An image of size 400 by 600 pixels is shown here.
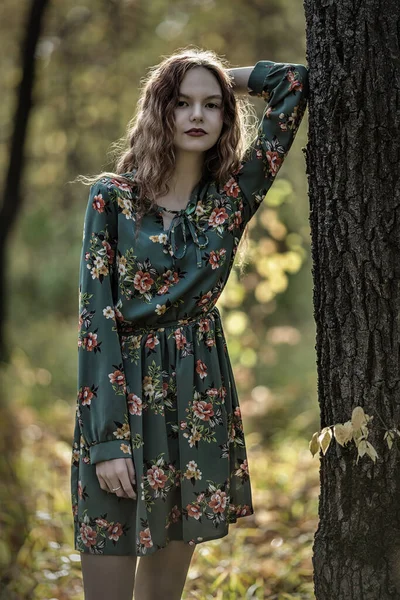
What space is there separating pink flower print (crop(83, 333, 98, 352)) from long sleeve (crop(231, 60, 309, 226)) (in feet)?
2.10

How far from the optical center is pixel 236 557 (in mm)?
3578

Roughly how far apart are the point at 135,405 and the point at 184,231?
0.53 meters

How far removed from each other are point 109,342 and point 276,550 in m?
1.96

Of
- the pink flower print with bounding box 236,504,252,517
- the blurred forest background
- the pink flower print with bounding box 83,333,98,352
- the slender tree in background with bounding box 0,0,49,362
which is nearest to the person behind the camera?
the pink flower print with bounding box 83,333,98,352

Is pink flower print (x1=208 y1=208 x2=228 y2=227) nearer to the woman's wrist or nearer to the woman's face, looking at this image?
the woman's face

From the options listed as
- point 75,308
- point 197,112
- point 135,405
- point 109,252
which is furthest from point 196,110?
point 75,308

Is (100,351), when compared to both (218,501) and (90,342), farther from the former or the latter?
(218,501)

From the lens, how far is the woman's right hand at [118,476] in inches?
81.9

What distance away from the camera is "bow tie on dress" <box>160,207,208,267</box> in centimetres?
223

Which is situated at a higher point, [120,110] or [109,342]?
[120,110]

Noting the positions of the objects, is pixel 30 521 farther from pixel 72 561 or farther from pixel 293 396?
pixel 293 396

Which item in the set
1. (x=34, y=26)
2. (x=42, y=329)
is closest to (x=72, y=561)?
(x=34, y=26)

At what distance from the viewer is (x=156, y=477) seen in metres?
2.15

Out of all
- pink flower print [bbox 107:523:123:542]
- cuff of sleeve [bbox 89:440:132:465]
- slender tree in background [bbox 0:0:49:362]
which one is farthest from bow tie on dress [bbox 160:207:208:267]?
slender tree in background [bbox 0:0:49:362]
